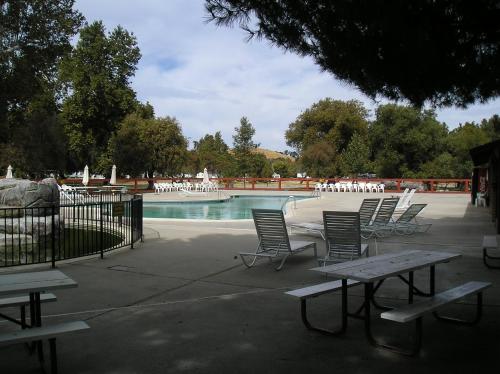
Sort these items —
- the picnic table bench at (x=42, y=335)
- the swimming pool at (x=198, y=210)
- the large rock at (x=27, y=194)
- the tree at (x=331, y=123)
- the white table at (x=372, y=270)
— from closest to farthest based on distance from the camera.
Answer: the picnic table bench at (x=42, y=335)
the white table at (x=372, y=270)
the large rock at (x=27, y=194)
the swimming pool at (x=198, y=210)
the tree at (x=331, y=123)

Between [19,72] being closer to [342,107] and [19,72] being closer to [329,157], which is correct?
[329,157]

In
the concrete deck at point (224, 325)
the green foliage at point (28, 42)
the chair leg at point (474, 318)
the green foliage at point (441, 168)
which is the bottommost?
the concrete deck at point (224, 325)

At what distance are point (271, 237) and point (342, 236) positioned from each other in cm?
124

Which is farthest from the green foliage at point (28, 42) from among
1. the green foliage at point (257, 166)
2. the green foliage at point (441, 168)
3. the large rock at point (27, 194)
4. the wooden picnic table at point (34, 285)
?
the green foliage at point (257, 166)

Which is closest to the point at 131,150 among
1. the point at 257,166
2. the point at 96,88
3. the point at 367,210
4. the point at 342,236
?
the point at 96,88

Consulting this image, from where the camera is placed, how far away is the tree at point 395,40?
14.1 ft

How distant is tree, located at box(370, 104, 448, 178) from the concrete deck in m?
34.0

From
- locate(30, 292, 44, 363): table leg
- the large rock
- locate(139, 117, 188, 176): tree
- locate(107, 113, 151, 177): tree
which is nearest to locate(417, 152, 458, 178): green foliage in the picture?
locate(139, 117, 188, 176): tree

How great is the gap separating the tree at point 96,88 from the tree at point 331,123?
856 inches

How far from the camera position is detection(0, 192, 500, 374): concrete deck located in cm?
388

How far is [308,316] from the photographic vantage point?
16.8 feet

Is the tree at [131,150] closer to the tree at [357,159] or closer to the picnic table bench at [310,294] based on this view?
the tree at [357,159]

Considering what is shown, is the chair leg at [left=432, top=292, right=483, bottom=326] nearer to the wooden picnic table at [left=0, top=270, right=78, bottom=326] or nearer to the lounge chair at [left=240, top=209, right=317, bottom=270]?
the lounge chair at [left=240, top=209, right=317, bottom=270]

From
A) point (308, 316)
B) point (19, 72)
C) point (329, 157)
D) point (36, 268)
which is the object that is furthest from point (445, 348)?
point (329, 157)
